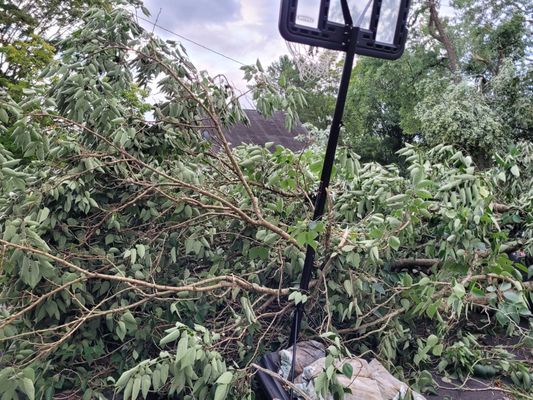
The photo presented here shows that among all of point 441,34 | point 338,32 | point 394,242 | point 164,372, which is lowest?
point 164,372

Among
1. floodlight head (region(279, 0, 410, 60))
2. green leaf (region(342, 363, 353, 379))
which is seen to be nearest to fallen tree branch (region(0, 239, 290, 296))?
green leaf (region(342, 363, 353, 379))

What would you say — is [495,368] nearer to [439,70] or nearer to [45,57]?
[45,57]

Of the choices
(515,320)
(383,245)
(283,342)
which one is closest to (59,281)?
(283,342)

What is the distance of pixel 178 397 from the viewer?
1630 millimetres

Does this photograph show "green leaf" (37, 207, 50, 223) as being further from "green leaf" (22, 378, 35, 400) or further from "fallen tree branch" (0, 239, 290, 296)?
"green leaf" (22, 378, 35, 400)

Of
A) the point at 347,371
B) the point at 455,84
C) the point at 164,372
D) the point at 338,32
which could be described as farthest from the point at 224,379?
the point at 455,84

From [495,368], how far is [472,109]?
768 centimetres

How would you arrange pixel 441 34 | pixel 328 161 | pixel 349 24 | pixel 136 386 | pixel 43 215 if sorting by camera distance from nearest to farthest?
pixel 136 386 < pixel 349 24 < pixel 328 161 < pixel 43 215 < pixel 441 34

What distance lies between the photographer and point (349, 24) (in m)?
1.27

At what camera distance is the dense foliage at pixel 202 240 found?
148 cm

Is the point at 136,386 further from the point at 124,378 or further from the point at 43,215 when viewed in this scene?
the point at 43,215

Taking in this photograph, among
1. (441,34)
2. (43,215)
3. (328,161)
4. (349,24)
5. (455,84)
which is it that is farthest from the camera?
(441,34)

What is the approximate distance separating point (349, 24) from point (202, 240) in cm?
99

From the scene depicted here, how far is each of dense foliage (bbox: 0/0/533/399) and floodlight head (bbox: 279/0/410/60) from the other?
43cm
